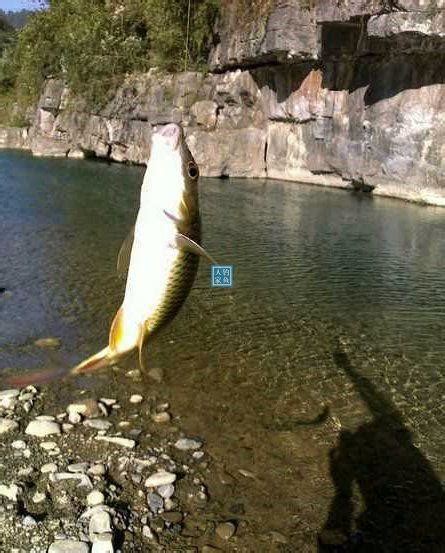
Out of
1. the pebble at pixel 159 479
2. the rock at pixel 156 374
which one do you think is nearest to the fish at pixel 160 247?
the pebble at pixel 159 479

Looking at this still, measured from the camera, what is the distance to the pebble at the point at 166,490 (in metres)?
5.32

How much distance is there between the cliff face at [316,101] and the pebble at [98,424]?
21110 mm

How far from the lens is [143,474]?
18.4 feet

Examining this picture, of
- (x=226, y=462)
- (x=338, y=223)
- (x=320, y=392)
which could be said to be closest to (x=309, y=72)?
(x=338, y=223)

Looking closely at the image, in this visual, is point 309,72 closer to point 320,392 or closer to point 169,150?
point 320,392

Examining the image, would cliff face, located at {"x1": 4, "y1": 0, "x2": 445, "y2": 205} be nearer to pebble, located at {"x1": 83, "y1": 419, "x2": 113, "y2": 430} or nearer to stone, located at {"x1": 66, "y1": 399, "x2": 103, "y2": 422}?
stone, located at {"x1": 66, "y1": 399, "x2": 103, "y2": 422}

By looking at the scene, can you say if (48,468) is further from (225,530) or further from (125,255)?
(125,255)

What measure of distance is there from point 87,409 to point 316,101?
89.7ft

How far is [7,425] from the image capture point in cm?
629

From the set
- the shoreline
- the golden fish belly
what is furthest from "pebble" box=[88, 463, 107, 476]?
the shoreline

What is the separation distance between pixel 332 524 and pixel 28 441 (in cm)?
300

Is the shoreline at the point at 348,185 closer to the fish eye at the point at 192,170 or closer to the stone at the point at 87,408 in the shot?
the stone at the point at 87,408

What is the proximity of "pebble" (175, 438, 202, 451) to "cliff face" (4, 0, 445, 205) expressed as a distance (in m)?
21.0

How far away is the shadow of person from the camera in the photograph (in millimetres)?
5125
